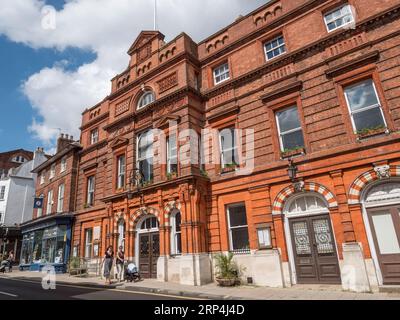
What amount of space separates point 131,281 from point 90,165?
1096 cm

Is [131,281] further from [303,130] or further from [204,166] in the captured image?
[303,130]

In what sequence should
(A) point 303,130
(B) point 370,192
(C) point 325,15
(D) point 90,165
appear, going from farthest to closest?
(D) point 90,165 < (C) point 325,15 < (A) point 303,130 < (B) point 370,192

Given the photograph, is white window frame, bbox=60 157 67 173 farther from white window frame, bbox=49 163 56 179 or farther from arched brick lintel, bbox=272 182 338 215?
arched brick lintel, bbox=272 182 338 215

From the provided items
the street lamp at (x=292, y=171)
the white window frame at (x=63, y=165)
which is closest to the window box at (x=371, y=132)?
the street lamp at (x=292, y=171)

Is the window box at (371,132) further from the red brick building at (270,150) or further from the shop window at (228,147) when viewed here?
the shop window at (228,147)

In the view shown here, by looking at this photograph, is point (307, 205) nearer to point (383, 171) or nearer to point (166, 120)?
point (383, 171)

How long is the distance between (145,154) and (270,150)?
778 cm

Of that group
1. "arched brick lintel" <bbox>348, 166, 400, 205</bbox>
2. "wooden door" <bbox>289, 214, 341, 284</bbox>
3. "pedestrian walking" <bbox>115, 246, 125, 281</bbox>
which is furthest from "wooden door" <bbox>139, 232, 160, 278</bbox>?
"arched brick lintel" <bbox>348, 166, 400, 205</bbox>

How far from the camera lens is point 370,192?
10.4m

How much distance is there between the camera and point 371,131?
10.6 meters

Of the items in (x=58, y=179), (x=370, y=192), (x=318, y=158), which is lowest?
(x=370, y=192)

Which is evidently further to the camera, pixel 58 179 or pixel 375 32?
pixel 58 179
